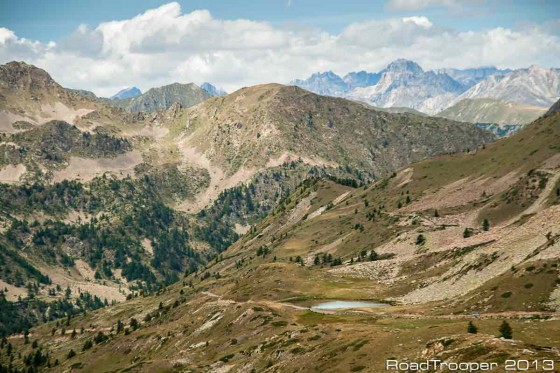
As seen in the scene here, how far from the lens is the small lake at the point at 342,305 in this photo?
560 ft

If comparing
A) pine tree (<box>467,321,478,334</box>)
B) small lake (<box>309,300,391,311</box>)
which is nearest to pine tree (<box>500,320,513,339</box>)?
pine tree (<box>467,321,478,334</box>)

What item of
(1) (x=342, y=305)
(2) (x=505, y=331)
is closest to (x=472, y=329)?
(2) (x=505, y=331)

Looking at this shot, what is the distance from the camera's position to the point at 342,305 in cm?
17825

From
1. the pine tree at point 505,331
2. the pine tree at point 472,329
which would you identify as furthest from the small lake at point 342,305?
the pine tree at point 505,331

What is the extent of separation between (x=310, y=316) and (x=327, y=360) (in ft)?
183

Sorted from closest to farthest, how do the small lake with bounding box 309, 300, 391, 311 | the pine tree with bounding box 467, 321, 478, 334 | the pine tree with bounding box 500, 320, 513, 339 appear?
1. the pine tree with bounding box 500, 320, 513, 339
2. the pine tree with bounding box 467, 321, 478, 334
3. the small lake with bounding box 309, 300, 391, 311

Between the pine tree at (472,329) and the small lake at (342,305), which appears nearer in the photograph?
the pine tree at (472,329)

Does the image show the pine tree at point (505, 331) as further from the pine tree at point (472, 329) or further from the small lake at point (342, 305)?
the small lake at point (342, 305)

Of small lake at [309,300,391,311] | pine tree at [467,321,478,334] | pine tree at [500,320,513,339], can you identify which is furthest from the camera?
small lake at [309,300,391,311]

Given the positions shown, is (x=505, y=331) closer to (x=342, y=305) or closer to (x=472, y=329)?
(x=472, y=329)

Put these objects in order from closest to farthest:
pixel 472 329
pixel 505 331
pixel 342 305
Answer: pixel 505 331 < pixel 472 329 < pixel 342 305

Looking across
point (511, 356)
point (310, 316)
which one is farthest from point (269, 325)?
point (511, 356)

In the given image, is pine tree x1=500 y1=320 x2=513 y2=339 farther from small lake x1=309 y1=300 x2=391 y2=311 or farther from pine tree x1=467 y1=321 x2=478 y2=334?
A: small lake x1=309 y1=300 x2=391 y2=311

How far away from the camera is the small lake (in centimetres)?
17062
